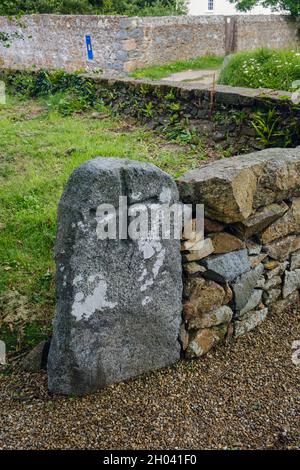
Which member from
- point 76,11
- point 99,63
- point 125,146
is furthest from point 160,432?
point 76,11

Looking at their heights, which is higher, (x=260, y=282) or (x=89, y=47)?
(x=89, y=47)

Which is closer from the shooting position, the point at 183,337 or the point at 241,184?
the point at 241,184

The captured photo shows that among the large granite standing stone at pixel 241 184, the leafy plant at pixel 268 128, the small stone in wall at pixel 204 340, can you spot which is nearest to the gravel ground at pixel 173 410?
the small stone in wall at pixel 204 340

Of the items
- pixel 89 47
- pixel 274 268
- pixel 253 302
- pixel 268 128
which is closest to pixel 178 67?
pixel 89 47

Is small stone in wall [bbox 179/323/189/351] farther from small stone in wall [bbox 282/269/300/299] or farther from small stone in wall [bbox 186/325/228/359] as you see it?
small stone in wall [bbox 282/269/300/299]

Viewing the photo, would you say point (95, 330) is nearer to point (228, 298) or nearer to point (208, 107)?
point (228, 298)

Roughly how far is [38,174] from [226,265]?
3062 millimetres

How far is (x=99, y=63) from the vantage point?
11750 millimetres

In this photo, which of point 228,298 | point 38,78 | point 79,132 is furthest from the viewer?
point 38,78

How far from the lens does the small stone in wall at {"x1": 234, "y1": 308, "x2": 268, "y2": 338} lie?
3412 mm

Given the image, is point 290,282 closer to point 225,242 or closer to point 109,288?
point 225,242

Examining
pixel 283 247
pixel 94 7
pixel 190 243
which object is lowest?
pixel 283 247

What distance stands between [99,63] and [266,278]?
31.9ft

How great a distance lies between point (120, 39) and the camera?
436 inches
